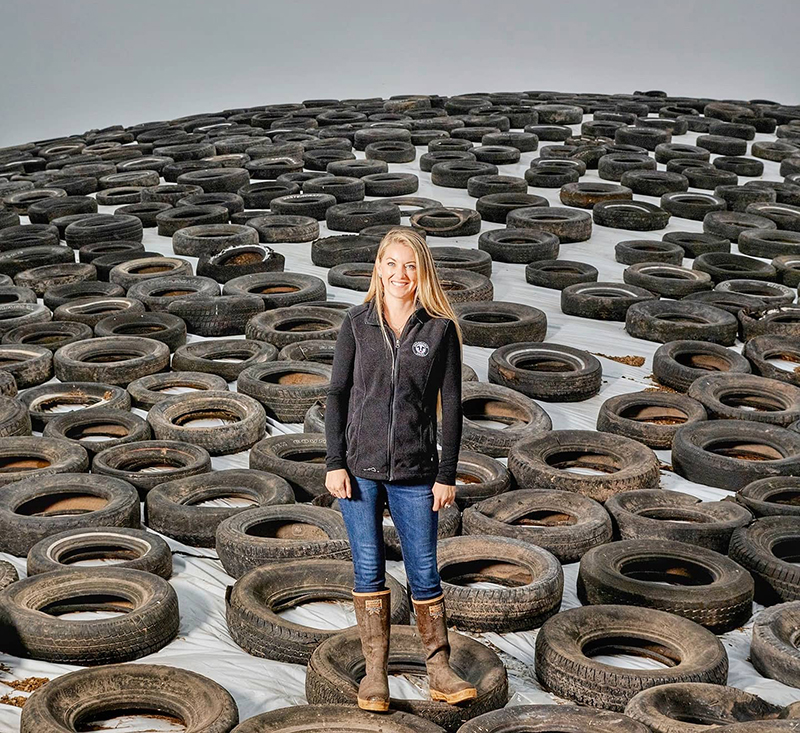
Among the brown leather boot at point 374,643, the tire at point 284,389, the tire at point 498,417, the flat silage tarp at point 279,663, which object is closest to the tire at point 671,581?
the flat silage tarp at point 279,663

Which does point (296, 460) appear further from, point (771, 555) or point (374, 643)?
point (374, 643)

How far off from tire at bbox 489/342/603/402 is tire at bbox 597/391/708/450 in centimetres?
42

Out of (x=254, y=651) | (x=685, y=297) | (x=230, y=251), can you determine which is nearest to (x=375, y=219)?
(x=230, y=251)

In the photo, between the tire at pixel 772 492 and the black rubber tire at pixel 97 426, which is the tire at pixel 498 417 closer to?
the tire at pixel 772 492

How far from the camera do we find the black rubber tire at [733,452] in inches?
259

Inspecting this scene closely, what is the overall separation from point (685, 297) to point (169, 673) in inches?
301

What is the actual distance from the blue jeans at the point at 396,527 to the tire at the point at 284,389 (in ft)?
12.9

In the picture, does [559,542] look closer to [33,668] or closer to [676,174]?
[33,668]

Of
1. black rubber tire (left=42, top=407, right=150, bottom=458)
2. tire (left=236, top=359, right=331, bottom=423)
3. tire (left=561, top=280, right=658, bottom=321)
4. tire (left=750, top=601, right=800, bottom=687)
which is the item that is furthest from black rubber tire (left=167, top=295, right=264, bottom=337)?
tire (left=750, top=601, right=800, bottom=687)

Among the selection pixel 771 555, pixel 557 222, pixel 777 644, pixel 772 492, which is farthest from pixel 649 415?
pixel 557 222

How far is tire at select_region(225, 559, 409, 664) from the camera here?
14.9 feet

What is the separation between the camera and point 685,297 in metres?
10.5

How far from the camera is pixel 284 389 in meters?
7.63

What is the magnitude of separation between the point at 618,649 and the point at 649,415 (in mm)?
3165
